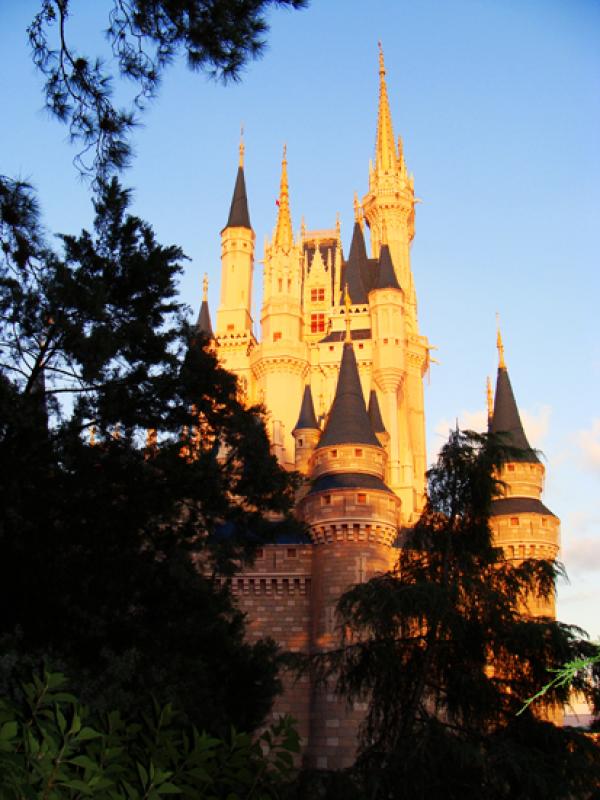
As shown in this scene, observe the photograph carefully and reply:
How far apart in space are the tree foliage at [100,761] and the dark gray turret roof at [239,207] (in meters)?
39.7

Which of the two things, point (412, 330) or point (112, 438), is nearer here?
point (112, 438)

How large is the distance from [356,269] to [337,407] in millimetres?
18485

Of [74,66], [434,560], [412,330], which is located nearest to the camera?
[74,66]

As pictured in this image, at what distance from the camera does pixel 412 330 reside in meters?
45.3

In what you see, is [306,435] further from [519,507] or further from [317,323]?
[317,323]

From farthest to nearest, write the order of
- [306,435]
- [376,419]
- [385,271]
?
[385,271]
[376,419]
[306,435]

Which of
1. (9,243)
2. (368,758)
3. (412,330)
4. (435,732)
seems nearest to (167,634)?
(368,758)

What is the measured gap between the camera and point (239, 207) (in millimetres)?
→ 45031

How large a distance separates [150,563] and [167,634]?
1155mm

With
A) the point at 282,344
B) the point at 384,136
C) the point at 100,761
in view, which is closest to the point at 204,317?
the point at 282,344

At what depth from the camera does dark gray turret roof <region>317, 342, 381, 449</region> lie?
27672mm

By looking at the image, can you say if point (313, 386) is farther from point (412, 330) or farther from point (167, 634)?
point (167, 634)

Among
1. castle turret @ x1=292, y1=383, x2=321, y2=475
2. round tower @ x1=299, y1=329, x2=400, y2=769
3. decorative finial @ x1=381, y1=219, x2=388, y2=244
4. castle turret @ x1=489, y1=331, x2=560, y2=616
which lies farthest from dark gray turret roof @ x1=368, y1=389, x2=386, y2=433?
decorative finial @ x1=381, y1=219, x2=388, y2=244

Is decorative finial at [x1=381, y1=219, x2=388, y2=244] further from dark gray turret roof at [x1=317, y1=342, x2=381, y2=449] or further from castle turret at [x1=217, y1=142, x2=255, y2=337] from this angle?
dark gray turret roof at [x1=317, y1=342, x2=381, y2=449]
